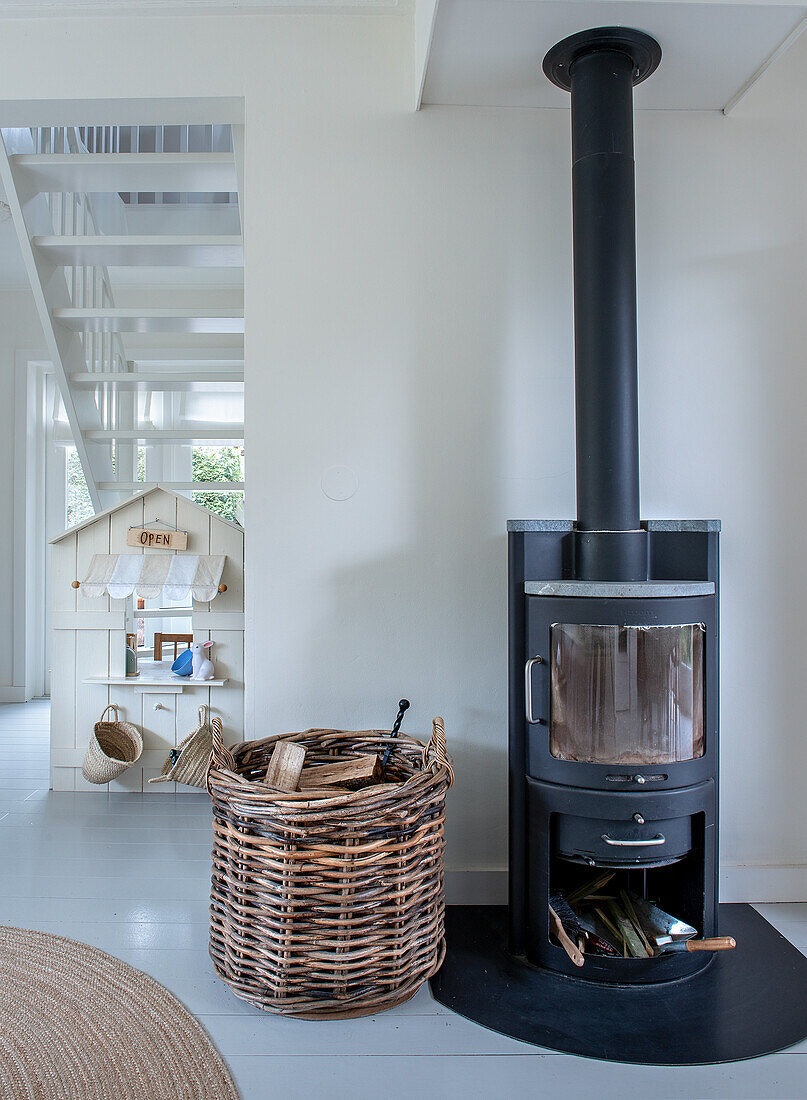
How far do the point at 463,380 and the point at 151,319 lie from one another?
1.48 meters

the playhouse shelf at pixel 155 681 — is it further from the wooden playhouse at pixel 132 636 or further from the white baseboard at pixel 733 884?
the white baseboard at pixel 733 884

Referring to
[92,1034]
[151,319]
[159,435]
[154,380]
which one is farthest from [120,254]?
[92,1034]

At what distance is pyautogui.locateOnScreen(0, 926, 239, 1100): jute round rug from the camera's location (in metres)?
1.41

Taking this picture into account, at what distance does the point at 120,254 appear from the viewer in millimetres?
2902

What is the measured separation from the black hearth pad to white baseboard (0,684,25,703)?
3.85 m

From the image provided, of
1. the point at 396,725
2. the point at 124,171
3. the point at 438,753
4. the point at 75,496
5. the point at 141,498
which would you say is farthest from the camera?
the point at 75,496

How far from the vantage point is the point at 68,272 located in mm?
3695

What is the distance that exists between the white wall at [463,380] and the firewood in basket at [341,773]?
21 cm

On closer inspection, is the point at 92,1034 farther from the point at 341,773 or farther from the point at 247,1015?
the point at 341,773

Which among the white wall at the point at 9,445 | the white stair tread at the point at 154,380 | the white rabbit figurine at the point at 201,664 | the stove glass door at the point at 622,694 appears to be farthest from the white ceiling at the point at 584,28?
the white wall at the point at 9,445

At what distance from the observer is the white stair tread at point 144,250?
281cm

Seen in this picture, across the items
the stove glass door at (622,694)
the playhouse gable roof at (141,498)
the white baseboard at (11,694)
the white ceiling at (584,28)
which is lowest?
the white baseboard at (11,694)

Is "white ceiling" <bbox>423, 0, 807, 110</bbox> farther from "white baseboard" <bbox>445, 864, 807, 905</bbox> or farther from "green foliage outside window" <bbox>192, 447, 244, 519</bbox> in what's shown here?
"green foliage outside window" <bbox>192, 447, 244, 519</bbox>

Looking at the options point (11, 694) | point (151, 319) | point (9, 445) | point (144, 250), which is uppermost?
point (144, 250)
